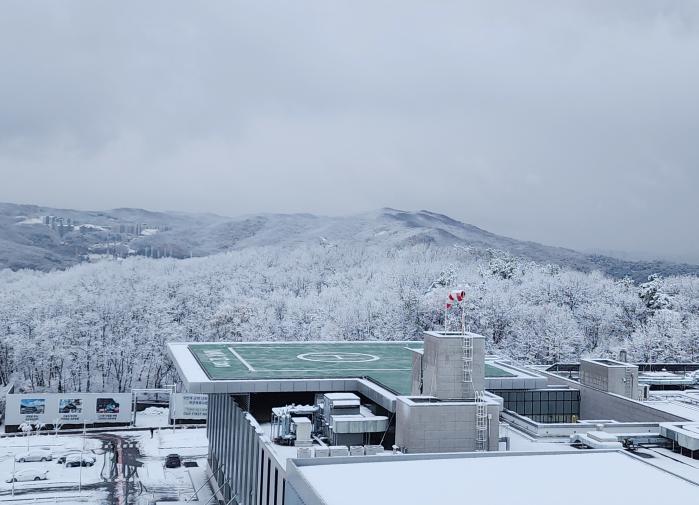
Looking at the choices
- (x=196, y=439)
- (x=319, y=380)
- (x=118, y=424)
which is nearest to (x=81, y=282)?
(x=118, y=424)

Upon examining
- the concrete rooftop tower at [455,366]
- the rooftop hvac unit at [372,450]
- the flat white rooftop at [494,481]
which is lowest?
the rooftop hvac unit at [372,450]

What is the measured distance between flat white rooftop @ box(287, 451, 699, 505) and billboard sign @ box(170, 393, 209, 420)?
A: 48.0 meters

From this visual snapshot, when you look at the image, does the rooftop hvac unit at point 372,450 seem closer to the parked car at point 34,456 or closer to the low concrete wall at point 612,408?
the low concrete wall at point 612,408

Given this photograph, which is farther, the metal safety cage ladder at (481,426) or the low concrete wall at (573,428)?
the low concrete wall at (573,428)

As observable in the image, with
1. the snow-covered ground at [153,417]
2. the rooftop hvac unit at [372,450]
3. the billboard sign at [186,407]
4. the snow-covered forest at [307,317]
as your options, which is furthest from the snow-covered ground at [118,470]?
the snow-covered forest at [307,317]

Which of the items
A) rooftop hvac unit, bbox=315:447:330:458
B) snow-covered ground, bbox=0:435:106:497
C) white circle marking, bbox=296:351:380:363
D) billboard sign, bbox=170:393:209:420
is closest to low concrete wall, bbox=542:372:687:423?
white circle marking, bbox=296:351:380:363

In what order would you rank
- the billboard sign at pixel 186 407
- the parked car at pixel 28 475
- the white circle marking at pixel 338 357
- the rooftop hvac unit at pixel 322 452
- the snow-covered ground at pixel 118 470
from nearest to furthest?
the rooftop hvac unit at pixel 322 452 < the snow-covered ground at pixel 118 470 < the white circle marking at pixel 338 357 < the parked car at pixel 28 475 < the billboard sign at pixel 186 407

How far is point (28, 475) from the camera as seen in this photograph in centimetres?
5059

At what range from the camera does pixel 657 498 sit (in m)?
22.1

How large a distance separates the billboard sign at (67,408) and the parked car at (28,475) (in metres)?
14.7

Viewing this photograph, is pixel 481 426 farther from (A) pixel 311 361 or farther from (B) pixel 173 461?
(B) pixel 173 461

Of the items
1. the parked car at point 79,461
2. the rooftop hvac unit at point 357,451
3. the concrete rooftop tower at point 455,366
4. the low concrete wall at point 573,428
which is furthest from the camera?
the parked car at point 79,461

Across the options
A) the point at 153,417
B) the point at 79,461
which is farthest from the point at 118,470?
the point at 153,417

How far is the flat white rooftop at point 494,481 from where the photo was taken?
2141 cm
